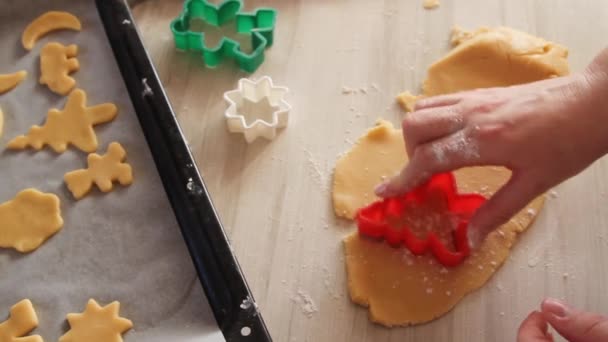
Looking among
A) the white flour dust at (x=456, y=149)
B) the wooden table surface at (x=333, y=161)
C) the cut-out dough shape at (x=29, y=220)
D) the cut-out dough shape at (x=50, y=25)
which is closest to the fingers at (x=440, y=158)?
the white flour dust at (x=456, y=149)

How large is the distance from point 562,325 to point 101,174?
610mm

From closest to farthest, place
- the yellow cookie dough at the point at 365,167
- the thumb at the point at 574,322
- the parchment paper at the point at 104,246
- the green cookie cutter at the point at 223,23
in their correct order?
the thumb at the point at 574,322, the parchment paper at the point at 104,246, the yellow cookie dough at the point at 365,167, the green cookie cutter at the point at 223,23

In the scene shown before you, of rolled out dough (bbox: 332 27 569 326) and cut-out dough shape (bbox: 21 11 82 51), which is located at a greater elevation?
cut-out dough shape (bbox: 21 11 82 51)

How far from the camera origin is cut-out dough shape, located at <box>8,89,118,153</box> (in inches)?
37.0

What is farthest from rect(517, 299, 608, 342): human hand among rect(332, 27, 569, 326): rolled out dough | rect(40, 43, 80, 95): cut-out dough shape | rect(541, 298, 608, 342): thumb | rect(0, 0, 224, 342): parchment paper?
rect(40, 43, 80, 95): cut-out dough shape

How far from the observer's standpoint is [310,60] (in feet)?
3.49

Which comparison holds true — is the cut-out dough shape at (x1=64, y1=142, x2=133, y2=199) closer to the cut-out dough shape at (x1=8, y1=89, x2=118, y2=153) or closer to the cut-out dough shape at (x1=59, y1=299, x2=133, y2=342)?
the cut-out dough shape at (x1=8, y1=89, x2=118, y2=153)

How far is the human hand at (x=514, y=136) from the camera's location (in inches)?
28.6

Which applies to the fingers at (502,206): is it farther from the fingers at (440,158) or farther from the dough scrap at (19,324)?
the dough scrap at (19,324)

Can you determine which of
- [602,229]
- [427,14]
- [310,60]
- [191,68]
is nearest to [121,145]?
[191,68]

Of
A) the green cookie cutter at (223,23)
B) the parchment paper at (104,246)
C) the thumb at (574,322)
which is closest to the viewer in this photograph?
the thumb at (574,322)

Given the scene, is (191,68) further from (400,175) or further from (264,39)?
(400,175)

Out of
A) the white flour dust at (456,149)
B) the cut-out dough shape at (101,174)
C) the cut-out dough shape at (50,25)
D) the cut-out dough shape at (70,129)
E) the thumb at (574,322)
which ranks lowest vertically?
the thumb at (574,322)

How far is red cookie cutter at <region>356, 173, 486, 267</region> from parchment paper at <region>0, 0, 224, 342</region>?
241mm
